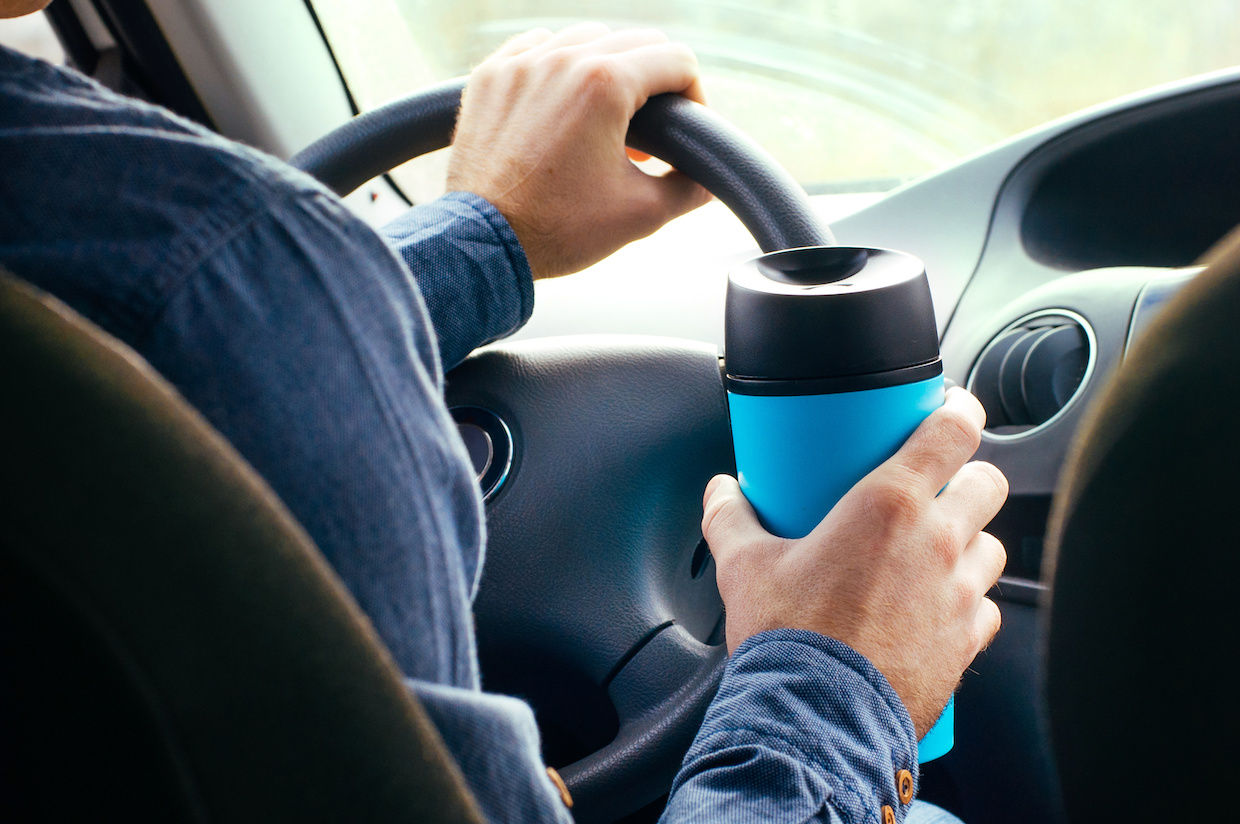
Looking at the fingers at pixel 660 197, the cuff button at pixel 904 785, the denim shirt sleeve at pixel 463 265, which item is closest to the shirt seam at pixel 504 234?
the denim shirt sleeve at pixel 463 265

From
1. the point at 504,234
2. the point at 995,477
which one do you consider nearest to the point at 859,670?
the point at 995,477

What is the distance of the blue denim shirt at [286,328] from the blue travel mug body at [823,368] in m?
0.19

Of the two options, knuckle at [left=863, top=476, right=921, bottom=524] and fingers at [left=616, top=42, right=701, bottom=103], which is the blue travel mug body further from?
fingers at [left=616, top=42, right=701, bottom=103]

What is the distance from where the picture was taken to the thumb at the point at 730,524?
0.60 metres

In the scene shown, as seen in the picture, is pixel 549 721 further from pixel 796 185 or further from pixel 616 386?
pixel 796 185

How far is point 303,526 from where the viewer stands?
1.13 ft

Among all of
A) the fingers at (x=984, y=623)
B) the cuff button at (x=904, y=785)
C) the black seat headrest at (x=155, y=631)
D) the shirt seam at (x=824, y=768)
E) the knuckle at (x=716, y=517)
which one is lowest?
the cuff button at (x=904, y=785)

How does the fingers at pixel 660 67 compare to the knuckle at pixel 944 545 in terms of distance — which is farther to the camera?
the fingers at pixel 660 67

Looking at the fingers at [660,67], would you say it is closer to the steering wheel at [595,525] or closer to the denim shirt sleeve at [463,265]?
the steering wheel at [595,525]

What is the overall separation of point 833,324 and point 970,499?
16 cm

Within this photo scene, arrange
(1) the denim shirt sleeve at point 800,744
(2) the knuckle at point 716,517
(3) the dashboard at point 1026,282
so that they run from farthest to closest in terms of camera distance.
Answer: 1. (3) the dashboard at point 1026,282
2. (2) the knuckle at point 716,517
3. (1) the denim shirt sleeve at point 800,744

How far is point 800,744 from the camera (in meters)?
0.52

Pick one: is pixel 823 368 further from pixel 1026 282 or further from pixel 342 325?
pixel 1026 282

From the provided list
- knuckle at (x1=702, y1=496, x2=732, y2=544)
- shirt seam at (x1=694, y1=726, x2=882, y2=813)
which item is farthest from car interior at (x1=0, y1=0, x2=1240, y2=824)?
knuckle at (x1=702, y1=496, x2=732, y2=544)
